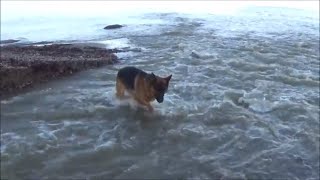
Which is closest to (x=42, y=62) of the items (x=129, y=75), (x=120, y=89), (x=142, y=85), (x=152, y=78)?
(x=120, y=89)

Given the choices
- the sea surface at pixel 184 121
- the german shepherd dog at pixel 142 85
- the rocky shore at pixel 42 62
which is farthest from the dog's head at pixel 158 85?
the rocky shore at pixel 42 62

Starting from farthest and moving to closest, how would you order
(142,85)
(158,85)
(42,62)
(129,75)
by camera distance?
(42,62), (129,75), (142,85), (158,85)

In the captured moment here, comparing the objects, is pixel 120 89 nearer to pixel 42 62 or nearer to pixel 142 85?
pixel 142 85

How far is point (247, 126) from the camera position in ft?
29.6

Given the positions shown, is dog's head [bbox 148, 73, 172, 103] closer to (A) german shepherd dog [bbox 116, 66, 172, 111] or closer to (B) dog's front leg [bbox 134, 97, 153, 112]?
(A) german shepherd dog [bbox 116, 66, 172, 111]

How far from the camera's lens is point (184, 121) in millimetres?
9266

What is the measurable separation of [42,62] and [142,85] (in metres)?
4.41

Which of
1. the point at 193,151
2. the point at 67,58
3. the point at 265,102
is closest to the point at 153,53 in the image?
the point at 67,58

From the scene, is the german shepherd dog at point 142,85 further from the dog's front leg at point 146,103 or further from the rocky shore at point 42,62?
the rocky shore at point 42,62

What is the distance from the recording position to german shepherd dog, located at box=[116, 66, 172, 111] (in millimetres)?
9133

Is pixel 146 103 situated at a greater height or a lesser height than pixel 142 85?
lesser

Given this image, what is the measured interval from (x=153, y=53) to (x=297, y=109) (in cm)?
679

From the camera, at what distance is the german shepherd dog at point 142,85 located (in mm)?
9133

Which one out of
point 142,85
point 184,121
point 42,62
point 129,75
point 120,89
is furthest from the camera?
point 42,62
